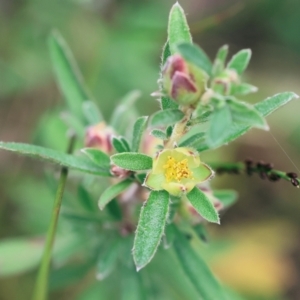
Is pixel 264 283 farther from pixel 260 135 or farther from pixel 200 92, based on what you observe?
pixel 200 92

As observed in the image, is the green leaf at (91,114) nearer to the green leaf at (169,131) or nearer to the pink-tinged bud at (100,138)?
the pink-tinged bud at (100,138)

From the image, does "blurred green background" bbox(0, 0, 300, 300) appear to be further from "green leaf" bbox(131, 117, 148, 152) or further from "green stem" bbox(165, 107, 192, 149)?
"green stem" bbox(165, 107, 192, 149)

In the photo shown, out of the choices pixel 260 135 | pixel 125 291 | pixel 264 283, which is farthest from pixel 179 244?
pixel 260 135

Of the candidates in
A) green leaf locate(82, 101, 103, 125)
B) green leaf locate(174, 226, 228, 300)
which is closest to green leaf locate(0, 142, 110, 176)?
green leaf locate(82, 101, 103, 125)

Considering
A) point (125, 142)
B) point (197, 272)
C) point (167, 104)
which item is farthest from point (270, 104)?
point (197, 272)

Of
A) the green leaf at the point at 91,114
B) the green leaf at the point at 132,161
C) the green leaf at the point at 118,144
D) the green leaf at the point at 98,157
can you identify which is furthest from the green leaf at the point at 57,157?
the green leaf at the point at 91,114

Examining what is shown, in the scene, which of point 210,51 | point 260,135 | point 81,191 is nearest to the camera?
point 81,191
